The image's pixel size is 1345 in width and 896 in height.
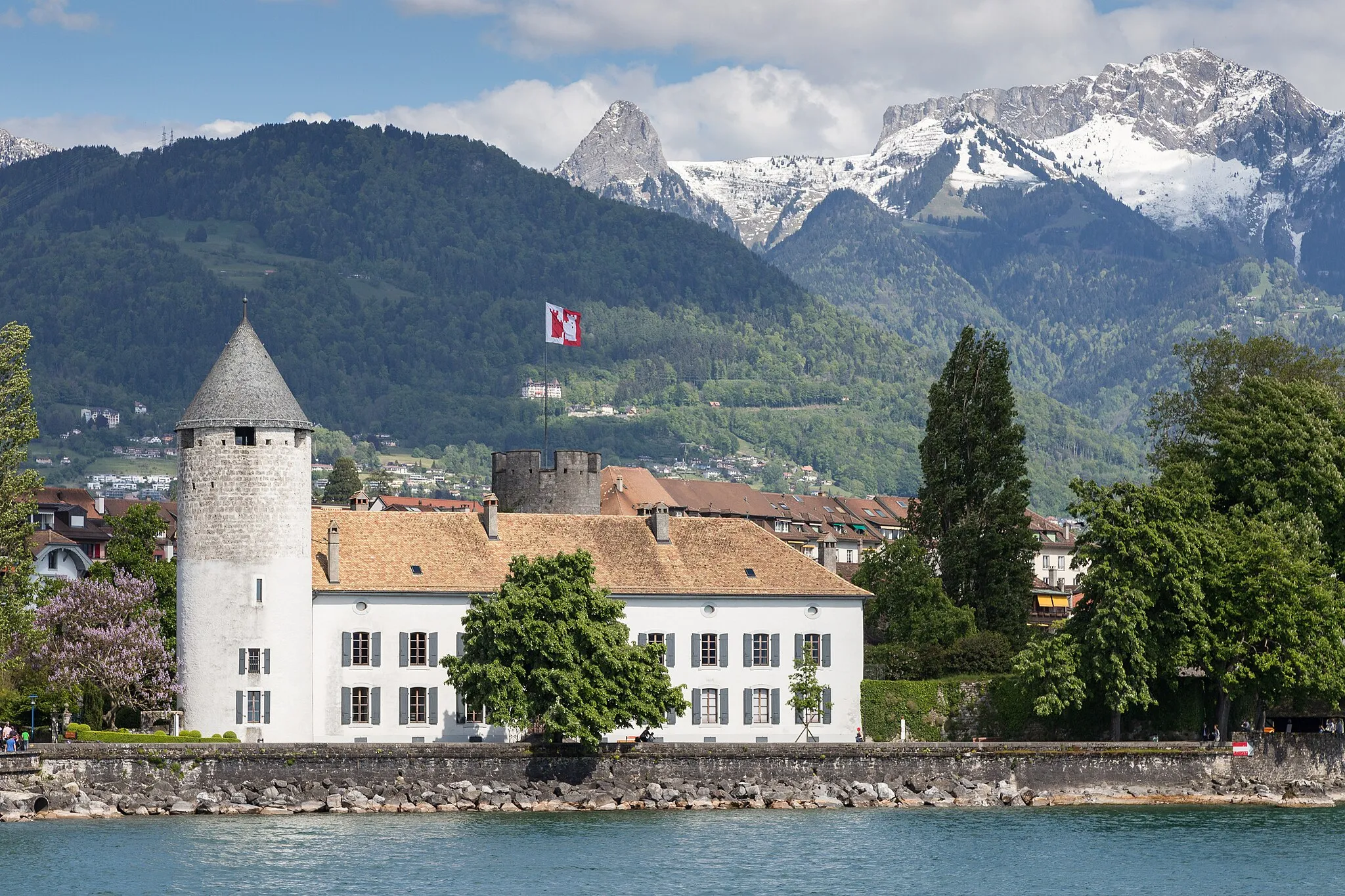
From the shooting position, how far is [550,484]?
354 feet

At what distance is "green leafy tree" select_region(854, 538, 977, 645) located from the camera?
92.1m

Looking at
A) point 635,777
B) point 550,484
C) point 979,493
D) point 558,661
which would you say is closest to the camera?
point 558,661

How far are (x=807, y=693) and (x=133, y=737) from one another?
27194mm

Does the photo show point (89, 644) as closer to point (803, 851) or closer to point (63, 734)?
point (63, 734)

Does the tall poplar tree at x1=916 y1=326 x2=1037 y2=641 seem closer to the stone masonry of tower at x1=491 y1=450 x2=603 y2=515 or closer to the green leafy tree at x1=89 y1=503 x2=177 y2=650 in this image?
the stone masonry of tower at x1=491 y1=450 x2=603 y2=515

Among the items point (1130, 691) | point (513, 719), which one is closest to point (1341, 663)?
point (1130, 691)

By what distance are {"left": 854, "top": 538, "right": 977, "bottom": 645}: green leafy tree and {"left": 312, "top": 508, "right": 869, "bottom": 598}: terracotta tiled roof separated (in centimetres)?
436

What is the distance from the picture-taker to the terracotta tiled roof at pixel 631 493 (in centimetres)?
13850

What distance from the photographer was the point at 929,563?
96750mm

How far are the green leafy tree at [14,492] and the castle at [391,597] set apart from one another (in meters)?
6.15

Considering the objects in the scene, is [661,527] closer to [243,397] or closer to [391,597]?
[391,597]

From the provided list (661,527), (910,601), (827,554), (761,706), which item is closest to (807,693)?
(761,706)

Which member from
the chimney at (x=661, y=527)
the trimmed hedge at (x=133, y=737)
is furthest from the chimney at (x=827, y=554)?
the trimmed hedge at (x=133, y=737)

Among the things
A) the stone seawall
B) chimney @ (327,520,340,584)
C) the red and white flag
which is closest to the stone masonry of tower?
the red and white flag
